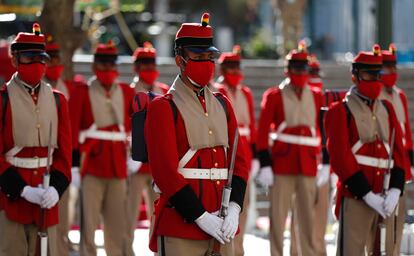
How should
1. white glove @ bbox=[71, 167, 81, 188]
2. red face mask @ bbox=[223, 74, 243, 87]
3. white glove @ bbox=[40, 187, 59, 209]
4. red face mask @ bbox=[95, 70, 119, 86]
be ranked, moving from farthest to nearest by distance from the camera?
red face mask @ bbox=[223, 74, 243, 87], red face mask @ bbox=[95, 70, 119, 86], white glove @ bbox=[71, 167, 81, 188], white glove @ bbox=[40, 187, 59, 209]

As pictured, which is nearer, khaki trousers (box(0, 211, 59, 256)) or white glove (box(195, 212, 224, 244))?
white glove (box(195, 212, 224, 244))

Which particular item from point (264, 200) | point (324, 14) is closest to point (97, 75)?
point (264, 200)

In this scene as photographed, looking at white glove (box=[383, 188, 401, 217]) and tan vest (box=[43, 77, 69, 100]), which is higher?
tan vest (box=[43, 77, 69, 100])

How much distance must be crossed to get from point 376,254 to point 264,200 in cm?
838

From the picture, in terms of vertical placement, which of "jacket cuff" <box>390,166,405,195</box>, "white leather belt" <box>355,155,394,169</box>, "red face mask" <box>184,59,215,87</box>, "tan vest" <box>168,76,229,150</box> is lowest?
"jacket cuff" <box>390,166,405,195</box>

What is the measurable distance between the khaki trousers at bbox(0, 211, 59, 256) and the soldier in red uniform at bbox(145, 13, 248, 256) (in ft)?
4.51

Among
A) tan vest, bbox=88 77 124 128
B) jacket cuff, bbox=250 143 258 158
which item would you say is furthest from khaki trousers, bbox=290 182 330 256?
tan vest, bbox=88 77 124 128

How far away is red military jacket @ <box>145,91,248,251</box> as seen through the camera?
7.64 metres

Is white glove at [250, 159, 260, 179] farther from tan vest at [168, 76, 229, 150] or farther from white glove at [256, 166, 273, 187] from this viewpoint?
tan vest at [168, 76, 229, 150]

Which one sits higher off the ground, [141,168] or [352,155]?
[352,155]

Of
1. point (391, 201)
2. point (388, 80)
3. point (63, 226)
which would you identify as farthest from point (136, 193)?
point (391, 201)

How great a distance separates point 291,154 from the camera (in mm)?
12250

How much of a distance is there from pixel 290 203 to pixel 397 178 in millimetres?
2750

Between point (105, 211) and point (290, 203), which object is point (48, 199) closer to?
point (105, 211)
